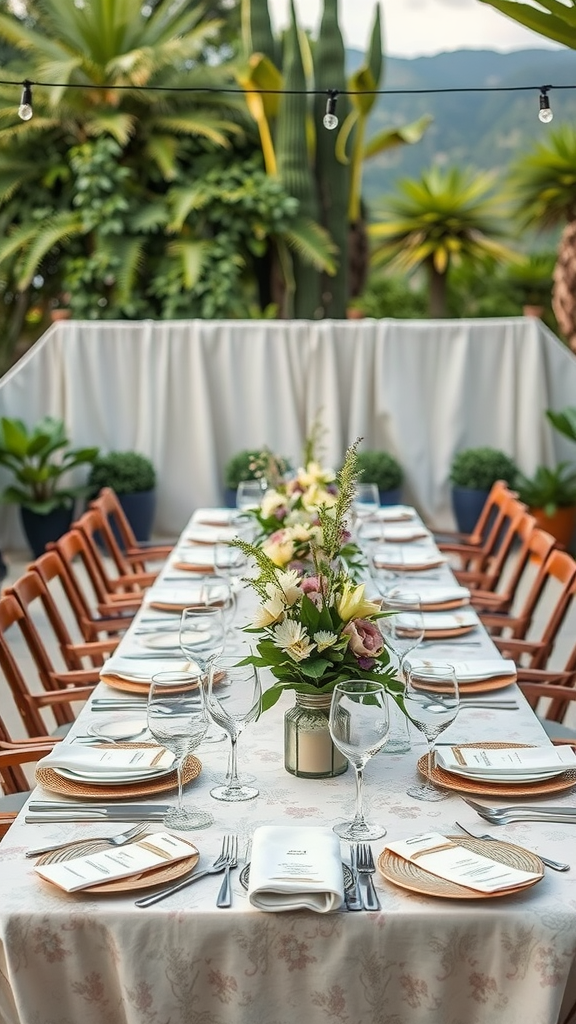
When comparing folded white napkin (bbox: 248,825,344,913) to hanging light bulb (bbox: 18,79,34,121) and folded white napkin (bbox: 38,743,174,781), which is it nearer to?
folded white napkin (bbox: 38,743,174,781)

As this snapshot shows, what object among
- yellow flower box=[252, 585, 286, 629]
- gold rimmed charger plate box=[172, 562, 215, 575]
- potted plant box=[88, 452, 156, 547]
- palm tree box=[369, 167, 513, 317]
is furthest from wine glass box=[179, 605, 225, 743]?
palm tree box=[369, 167, 513, 317]

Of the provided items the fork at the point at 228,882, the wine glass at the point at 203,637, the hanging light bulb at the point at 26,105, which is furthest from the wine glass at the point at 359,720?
the hanging light bulb at the point at 26,105

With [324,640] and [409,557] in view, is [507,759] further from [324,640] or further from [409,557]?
[409,557]

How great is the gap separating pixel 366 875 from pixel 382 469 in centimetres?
539

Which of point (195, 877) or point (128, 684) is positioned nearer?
point (195, 877)

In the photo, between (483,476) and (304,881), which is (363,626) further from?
(483,476)

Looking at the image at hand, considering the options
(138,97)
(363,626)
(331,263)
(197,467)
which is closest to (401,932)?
(363,626)

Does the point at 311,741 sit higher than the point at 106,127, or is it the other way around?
the point at 106,127

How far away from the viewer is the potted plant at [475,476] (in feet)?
23.0

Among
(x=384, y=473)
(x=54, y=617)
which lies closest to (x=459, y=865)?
(x=54, y=617)

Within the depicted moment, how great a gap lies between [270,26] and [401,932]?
31.9ft

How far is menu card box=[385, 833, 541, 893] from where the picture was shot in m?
1.75

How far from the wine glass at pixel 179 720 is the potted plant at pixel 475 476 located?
5.13 metres

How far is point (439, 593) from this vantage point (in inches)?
136
